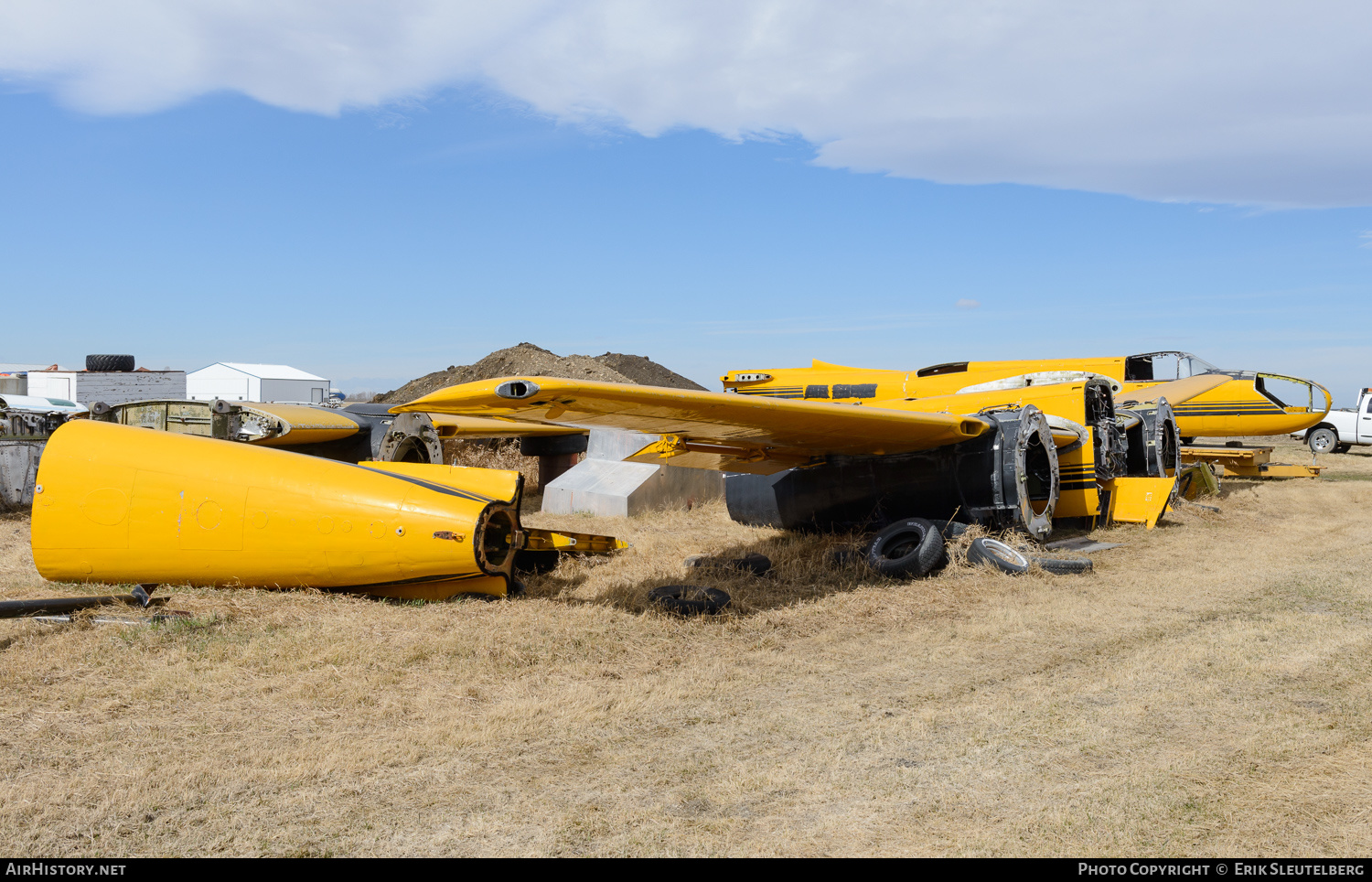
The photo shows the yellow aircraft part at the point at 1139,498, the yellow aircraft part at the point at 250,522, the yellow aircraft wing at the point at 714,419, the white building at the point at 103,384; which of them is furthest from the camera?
the white building at the point at 103,384

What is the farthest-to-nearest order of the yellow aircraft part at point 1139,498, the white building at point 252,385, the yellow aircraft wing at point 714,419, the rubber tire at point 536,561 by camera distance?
the white building at point 252,385
the yellow aircraft part at point 1139,498
the rubber tire at point 536,561
the yellow aircraft wing at point 714,419

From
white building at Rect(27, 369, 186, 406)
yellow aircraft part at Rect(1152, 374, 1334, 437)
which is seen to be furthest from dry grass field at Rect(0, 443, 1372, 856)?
white building at Rect(27, 369, 186, 406)

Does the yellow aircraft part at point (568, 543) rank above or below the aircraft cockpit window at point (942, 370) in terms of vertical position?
below

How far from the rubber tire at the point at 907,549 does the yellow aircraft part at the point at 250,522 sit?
3.82 meters

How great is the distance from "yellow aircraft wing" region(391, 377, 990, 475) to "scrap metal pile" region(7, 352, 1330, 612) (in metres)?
0.03

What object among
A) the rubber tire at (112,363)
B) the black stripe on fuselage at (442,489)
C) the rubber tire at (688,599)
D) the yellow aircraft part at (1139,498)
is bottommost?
the rubber tire at (688,599)

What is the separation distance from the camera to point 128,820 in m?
3.42

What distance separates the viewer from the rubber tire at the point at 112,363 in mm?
39219

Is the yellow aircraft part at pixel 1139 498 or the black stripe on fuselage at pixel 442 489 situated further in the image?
the yellow aircraft part at pixel 1139 498

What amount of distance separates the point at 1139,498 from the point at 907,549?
4.63 meters

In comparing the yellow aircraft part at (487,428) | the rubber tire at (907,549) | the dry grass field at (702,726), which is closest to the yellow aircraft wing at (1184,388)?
the rubber tire at (907,549)

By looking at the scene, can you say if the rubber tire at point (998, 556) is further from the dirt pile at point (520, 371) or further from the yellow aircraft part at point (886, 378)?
the dirt pile at point (520, 371)

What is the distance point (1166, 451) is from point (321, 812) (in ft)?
47.8

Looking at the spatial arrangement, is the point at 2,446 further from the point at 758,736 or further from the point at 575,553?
the point at 758,736
